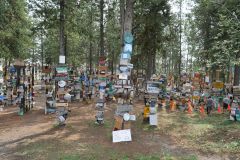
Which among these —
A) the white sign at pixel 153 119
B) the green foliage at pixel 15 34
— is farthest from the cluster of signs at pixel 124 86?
the green foliage at pixel 15 34

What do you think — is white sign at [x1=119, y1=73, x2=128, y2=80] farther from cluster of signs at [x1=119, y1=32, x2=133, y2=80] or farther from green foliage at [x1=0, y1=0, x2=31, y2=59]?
green foliage at [x1=0, y1=0, x2=31, y2=59]

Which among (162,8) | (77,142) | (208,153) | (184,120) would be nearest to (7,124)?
(77,142)

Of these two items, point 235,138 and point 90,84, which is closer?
point 235,138

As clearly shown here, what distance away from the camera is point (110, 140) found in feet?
36.7

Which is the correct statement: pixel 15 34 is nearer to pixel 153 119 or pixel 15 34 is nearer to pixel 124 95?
pixel 153 119

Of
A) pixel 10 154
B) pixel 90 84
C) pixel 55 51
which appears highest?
pixel 55 51

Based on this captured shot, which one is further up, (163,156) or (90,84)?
(90,84)

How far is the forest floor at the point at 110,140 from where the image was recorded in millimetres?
9773

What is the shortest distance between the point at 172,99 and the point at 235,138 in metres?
9.68

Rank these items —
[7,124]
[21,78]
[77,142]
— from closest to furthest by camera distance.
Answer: [77,142], [7,124], [21,78]

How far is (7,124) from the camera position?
49.6ft

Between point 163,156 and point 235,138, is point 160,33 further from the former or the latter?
point 163,156

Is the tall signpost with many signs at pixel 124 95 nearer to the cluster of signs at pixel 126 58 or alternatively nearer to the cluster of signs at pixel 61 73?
the cluster of signs at pixel 126 58

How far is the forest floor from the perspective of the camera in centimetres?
977
